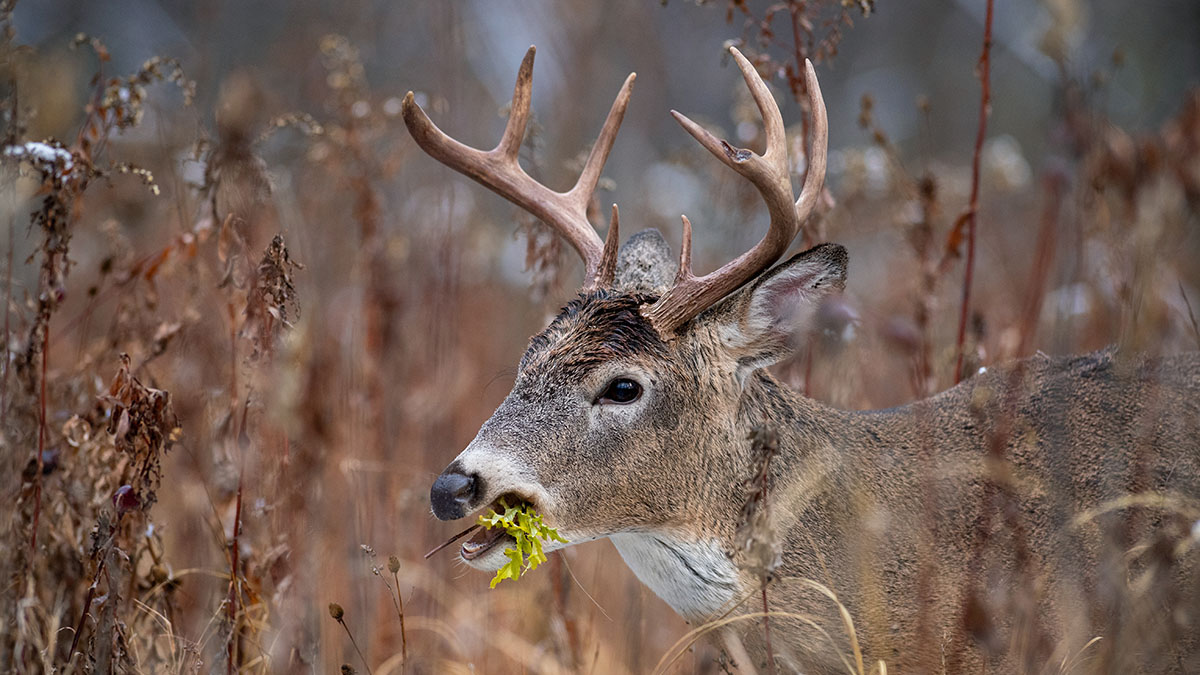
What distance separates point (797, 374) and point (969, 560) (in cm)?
147

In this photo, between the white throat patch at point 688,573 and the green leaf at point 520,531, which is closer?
the green leaf at point 520,531

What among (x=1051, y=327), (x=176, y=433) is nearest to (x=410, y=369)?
(x=176, y=433)

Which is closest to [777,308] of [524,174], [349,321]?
[524,174]

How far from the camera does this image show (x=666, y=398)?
3049 mm

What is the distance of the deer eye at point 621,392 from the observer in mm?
3021

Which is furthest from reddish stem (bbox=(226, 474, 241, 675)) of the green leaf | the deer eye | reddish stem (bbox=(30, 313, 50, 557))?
the deer eye

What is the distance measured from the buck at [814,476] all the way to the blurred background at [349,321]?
11.1 inches

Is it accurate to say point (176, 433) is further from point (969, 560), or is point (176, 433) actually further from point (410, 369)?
point (410, 369)

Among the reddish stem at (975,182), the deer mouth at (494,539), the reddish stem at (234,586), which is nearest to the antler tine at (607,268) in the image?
the deer mouth at (494,539)

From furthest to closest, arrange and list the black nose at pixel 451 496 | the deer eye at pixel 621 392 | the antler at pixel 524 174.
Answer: the antler at pixel 524 174, the deer eye at pixel 621 392, the black nose at pixel 451 496

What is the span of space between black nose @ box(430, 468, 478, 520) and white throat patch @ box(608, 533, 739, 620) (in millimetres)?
600

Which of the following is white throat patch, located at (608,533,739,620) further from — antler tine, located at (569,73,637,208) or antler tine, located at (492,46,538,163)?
antler tine, located at (492,46,538,163)

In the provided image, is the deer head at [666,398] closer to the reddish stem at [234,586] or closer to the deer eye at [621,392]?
the deer eye at [621,392]

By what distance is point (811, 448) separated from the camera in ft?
10.4
